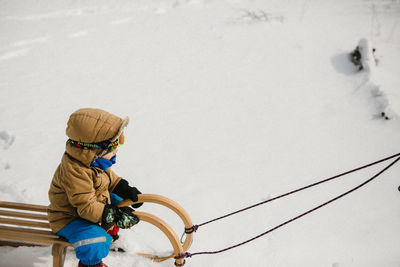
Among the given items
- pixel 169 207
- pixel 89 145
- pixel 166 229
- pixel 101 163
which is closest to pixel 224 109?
pixel 169 207

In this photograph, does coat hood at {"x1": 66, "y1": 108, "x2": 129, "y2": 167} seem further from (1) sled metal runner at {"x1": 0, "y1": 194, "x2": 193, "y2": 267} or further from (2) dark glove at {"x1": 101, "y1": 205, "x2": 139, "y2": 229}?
(1) sled metal runner at {"x1": 0, "y1": 194, "x2": 193, "y2": 267}

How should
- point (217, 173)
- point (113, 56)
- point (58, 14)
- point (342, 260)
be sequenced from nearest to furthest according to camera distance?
point (342, 260), point (217, 173), point (113, 56), point (58, 14)

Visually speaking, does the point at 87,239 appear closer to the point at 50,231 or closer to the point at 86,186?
the point at 86,186

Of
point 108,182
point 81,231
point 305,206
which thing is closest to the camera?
point 81,231

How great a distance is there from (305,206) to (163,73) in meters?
3.16

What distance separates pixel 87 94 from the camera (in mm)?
4562

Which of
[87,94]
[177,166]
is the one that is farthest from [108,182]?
[87,94]

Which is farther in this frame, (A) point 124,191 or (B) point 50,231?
(A) point 124,191

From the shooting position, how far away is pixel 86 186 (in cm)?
178

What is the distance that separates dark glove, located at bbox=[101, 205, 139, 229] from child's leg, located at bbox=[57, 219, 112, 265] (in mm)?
89

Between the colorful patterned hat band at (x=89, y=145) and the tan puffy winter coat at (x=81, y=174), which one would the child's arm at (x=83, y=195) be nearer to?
the tan puffy winter coat at (x=81, y=174)

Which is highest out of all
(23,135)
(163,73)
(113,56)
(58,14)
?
(58,14)

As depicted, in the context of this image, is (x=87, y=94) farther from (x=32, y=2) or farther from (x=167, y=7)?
(x=32, y=2)

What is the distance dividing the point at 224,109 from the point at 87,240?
287 centimetres
